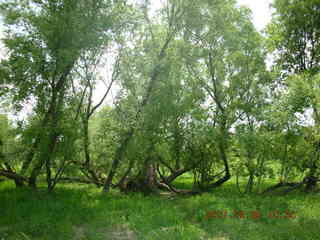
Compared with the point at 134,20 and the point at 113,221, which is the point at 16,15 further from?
the point at 113,221

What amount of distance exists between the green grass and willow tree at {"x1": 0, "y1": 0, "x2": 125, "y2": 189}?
10.8 ft

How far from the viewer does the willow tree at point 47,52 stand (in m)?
13.0

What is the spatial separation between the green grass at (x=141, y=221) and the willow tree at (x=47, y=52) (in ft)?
10.8

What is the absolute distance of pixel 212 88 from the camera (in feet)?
63.4

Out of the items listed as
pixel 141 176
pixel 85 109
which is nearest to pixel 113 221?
pixel 141 176

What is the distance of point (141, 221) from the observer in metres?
9.81

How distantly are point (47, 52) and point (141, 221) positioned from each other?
9.32 m

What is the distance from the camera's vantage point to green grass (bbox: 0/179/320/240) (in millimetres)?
8398
